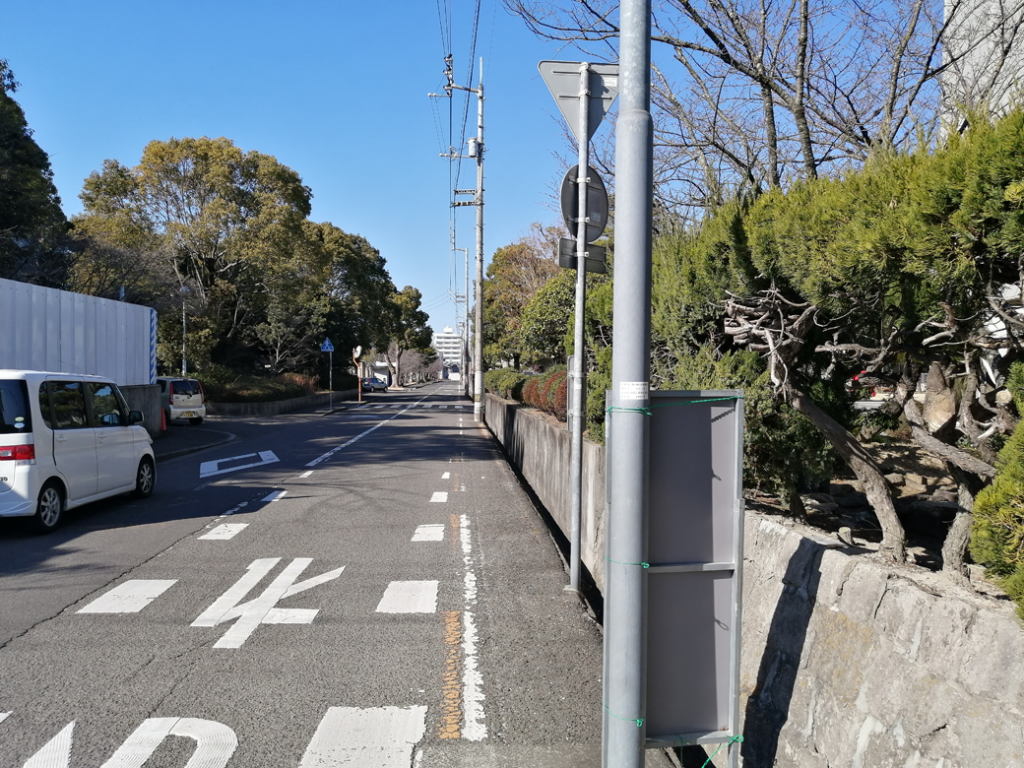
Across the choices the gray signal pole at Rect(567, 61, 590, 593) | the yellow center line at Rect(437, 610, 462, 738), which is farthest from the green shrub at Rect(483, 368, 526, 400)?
the yellow center line at Rect(437, 610, 462, 738)

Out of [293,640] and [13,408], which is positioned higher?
[13,408]

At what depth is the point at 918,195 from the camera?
13.0 ft

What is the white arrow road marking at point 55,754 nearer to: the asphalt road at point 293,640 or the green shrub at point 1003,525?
the asphalt road at point 293,640

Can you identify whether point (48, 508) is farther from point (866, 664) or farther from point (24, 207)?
point (24, 207)

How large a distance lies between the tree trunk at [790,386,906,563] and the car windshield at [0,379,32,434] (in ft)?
26.7

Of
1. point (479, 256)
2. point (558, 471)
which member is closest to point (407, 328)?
point (479, 256)

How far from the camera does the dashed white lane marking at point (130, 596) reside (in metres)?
6.77

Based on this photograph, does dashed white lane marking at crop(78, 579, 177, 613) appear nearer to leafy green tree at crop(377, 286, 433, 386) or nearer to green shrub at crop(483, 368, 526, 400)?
green shrub at crop(483, 368, 526, 400)

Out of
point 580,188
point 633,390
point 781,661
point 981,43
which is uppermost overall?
point 981,43

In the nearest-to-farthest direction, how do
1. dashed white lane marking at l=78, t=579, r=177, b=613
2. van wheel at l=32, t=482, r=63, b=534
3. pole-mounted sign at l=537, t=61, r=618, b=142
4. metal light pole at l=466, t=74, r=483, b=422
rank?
dashed white lane marking at l=78, t=579, r=177, b=613, pole-mounted sign at l=537, t=61, r=618, b=142, van wheel at l=32, t=482, r=63, b=534, metal light pole at l=466, t=74, r=483, b=422

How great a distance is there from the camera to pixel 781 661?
13.2 ft

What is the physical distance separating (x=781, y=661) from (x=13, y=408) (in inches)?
343

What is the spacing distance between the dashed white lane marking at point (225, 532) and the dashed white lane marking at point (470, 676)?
3.17m

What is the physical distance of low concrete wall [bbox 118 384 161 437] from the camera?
2336cm
